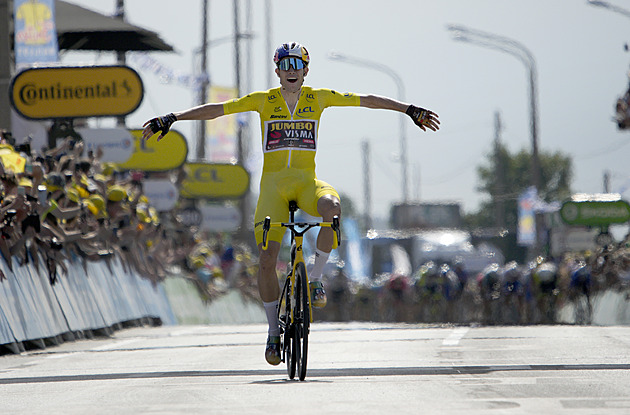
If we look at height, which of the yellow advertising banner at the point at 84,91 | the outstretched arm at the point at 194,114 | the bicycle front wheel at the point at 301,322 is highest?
the yellow advertising banner at the point at 84,91

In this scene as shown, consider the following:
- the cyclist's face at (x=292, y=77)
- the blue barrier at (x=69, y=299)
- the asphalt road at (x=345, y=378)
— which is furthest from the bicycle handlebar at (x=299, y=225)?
the blue barrier at (x=69, y=299)

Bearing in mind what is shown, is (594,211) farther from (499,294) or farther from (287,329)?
(287,329)

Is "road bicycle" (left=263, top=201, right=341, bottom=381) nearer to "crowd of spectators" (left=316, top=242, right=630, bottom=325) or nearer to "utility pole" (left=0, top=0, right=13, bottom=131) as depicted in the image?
"utility pole" (left=0, top=0, right=13, bottom=131)

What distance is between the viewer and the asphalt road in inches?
299

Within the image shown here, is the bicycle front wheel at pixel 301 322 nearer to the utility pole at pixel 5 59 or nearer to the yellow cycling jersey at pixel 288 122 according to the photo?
the yellow cycling jersey at pixel 288 122

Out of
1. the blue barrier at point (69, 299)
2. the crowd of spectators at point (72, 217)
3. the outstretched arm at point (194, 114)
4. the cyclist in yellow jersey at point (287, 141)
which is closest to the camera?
the cyclist in yellow jersey at point (287, 141)

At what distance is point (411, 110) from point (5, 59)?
14633 millimetres

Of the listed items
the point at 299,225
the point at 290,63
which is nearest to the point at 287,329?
the point at 299,225

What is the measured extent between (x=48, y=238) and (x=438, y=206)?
109 m

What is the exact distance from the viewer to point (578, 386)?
27.7ft

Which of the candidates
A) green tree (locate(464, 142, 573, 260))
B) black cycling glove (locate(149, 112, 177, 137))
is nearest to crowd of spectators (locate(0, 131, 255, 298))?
black cycling glove (locate(149, 112, 177, 137))

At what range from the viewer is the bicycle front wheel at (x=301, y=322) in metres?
9.19

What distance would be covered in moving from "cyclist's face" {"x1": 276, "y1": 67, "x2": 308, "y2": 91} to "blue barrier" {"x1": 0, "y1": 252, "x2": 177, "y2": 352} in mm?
5101

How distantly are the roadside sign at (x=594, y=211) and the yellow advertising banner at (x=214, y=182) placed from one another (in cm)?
1013
